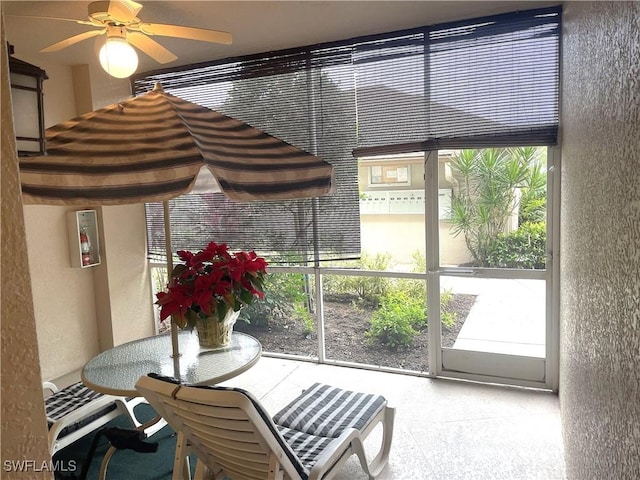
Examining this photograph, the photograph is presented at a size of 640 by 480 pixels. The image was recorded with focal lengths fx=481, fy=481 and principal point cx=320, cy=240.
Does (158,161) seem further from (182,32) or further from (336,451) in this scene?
(336,451)

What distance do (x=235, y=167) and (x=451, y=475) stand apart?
1.96m

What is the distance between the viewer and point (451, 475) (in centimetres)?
256

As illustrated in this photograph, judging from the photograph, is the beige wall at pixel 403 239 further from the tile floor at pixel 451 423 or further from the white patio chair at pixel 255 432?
the white patio chair at pixel 255 432

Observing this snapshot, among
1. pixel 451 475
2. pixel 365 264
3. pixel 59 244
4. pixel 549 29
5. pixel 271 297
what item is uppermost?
pixel 549 29

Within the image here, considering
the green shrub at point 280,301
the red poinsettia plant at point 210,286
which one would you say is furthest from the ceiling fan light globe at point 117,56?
the green shrub at point 280,301

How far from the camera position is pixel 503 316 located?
357 centimetres

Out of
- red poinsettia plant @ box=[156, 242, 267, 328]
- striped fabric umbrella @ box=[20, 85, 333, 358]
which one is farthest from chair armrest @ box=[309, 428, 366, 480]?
striped fabric umbrella @ box=[20, 85, 333, 358]

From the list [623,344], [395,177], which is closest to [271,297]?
[395,177]

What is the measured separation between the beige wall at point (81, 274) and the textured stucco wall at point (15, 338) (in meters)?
3.78

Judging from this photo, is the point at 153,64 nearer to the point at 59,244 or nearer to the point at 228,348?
the point at 59,244

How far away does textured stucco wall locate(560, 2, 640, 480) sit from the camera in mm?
955

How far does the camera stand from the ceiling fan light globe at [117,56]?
7.31 ft

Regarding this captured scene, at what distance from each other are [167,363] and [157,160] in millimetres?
1096

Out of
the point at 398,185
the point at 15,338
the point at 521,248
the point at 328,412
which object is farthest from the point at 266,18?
the point at 15,338
